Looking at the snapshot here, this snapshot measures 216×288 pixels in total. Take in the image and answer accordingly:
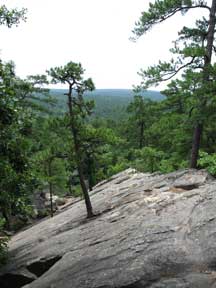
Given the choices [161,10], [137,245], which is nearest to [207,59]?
[161,10]

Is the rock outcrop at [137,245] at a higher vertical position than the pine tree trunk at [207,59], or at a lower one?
lower

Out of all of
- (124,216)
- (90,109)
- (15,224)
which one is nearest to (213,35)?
(90,109)

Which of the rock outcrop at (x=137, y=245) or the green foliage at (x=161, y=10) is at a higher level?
the green foliage at (x=161, y=10)

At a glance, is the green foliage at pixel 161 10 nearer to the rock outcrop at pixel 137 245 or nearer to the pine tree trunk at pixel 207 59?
the pine tree trunk at pixel 207 59

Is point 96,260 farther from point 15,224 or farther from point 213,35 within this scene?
point 15,224

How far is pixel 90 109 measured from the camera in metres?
16.2

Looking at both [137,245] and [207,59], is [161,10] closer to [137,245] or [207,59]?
[207,59]

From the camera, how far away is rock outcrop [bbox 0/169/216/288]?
8.37 meters

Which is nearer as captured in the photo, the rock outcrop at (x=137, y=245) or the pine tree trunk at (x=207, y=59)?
the rock outcrop at (x=137, y=245)

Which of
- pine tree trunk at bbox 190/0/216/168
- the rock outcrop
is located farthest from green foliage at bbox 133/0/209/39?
the rock outcrop

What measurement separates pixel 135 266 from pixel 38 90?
2076 cm

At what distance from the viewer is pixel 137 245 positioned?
9797 millimetres

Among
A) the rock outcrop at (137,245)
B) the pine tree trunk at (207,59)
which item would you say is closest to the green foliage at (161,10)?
the pine tree trunk at (207,59)

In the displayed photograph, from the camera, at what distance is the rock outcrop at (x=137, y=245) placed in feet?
27.5
